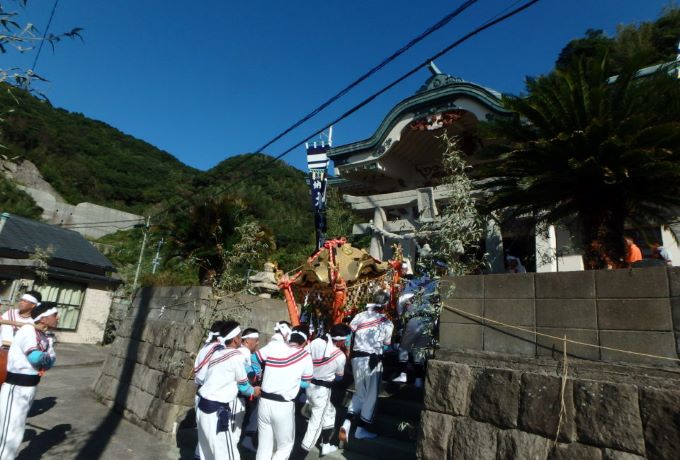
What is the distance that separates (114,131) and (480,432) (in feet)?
272

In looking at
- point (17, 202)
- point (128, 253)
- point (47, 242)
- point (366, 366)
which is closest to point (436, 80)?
point (366, 366)

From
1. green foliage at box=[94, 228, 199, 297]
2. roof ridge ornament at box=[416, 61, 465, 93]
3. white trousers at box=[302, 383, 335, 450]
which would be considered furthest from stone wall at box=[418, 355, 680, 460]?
green foliage at box=[94, 228, 199, 297]

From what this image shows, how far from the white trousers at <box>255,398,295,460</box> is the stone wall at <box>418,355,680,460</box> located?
1783mm

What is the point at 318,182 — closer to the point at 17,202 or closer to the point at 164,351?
the point at 164,351

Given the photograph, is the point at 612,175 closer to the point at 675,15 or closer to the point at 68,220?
the point at 675,15

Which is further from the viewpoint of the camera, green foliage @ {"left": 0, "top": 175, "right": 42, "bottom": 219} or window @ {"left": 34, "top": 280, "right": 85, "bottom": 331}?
green foliage @ {"left": 0, "top": 175, "right": 42, "bottom": 219}

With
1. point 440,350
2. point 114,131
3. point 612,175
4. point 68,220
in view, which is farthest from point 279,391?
point 114,131

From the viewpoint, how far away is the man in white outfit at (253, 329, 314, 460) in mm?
4938

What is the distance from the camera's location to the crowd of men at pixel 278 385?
15.6 ft

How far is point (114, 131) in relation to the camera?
238ft

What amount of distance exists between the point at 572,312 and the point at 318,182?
9.48 m

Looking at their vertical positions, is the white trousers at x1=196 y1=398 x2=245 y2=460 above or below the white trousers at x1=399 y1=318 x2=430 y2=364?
below

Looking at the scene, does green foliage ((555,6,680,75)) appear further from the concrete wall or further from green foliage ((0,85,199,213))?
green foliage ((0,85,199,213))

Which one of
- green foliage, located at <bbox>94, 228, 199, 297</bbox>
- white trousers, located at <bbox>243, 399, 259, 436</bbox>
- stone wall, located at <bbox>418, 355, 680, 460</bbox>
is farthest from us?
green foliage, located at <bbox>94, 228, 199, 297</bbox>
